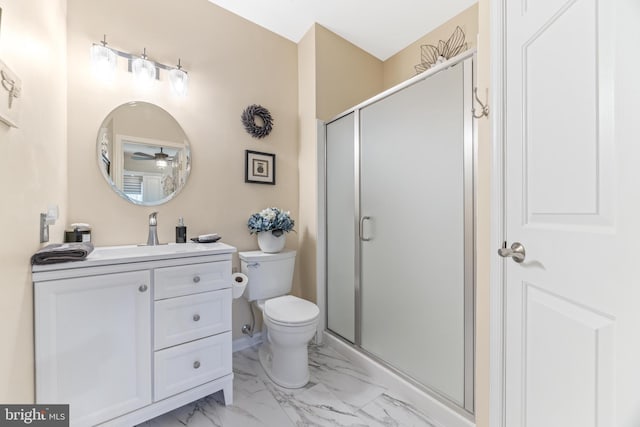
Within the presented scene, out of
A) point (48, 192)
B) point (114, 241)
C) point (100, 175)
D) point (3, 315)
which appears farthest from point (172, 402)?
point (100, 175)

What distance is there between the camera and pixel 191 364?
4.44 feet

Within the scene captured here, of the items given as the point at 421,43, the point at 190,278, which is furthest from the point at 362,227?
the point at 421,43

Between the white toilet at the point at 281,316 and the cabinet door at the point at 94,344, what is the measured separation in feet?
2.31

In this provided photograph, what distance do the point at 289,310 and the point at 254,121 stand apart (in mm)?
1525

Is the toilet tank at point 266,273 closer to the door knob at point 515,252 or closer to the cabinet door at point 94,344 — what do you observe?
the cabinet door at point 94,344

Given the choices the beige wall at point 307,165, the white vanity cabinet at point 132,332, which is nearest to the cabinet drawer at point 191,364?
the white vanity cabinet at point 132,332

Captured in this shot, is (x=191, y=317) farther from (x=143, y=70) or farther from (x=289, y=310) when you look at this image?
(x=143, y=70)

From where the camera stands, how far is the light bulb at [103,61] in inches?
58.7

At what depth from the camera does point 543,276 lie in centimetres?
77

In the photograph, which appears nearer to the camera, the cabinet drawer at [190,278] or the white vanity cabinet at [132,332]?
the white vanity cabinet at [132,332]

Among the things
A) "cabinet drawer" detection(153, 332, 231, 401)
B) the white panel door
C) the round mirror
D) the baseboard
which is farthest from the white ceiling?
the baseboard

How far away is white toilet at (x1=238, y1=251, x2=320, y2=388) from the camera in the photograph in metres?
1.58

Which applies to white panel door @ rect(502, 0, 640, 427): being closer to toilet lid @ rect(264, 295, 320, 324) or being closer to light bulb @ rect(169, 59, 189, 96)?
toilet lid @ rect(264, 295, 320, 324)

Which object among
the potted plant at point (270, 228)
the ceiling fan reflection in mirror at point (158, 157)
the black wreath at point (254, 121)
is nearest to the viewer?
the ceiling fan reflection in mirror at point (158, 157)
